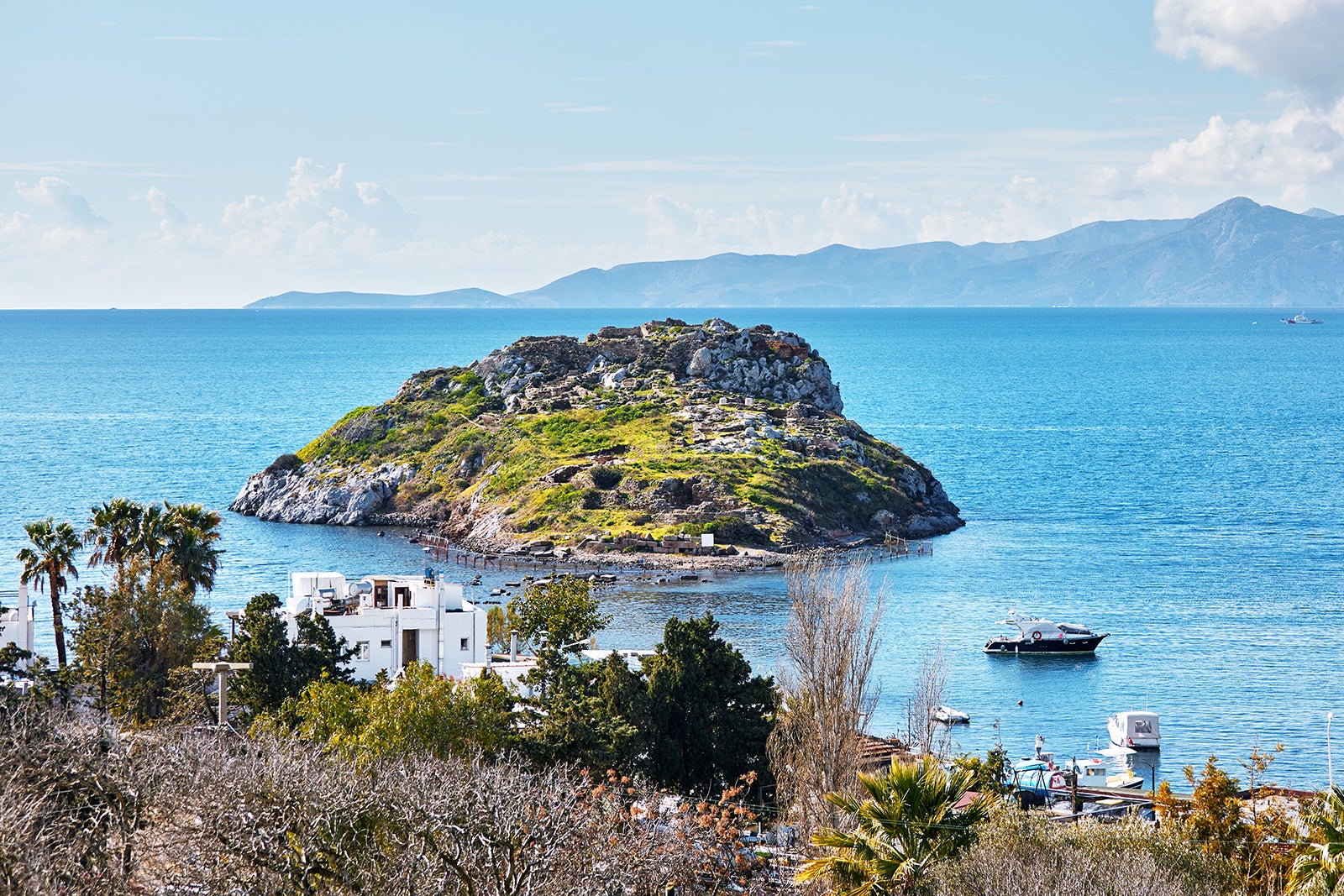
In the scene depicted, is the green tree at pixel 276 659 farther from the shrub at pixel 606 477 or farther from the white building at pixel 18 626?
the shrub at pixel 606 477

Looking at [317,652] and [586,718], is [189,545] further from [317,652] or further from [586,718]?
[586,718]

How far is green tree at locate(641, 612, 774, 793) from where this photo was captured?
4622 cm

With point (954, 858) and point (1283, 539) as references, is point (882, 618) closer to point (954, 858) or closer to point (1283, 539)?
point (1283, 539)

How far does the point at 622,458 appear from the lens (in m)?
124

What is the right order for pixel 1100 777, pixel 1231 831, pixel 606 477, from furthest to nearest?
1. pixel 606 477
2. pixel 1100 777
3. pixel 1231 831

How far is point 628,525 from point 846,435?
27.8m

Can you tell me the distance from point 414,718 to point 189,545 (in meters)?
28.5

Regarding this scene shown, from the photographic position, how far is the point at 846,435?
13112 cm

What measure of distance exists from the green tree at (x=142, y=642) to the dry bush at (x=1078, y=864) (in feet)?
113

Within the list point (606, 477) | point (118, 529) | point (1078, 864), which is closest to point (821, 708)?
point (1078, 864)

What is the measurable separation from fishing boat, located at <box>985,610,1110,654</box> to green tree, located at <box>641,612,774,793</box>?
132 ft

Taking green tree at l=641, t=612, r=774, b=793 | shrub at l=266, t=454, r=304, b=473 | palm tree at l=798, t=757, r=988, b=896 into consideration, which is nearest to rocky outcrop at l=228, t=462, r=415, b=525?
shrub at l=266, t=454, r=304, b=473

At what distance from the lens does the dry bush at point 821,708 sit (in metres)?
41.4

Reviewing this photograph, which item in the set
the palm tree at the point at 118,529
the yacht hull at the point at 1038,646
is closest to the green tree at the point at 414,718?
the palm tree at the point at 118,529
